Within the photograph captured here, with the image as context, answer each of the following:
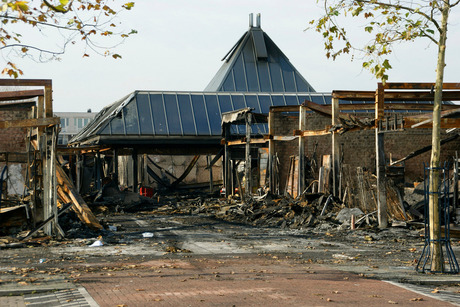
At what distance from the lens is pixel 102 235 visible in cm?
1702

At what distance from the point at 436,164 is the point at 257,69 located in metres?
35.0

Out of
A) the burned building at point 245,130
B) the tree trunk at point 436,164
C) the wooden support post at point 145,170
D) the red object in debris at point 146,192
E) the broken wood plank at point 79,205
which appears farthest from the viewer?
the wooden support post at point 145,170

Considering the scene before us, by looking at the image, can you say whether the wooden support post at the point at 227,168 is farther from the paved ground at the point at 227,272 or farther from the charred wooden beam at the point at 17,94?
the charred wooden beam at the point at 17,94

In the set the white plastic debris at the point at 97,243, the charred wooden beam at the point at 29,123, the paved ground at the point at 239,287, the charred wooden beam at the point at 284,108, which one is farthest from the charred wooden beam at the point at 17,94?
the charred wooden beam at the point at 284,108

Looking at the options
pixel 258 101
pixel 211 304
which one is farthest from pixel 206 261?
pixel 258 101

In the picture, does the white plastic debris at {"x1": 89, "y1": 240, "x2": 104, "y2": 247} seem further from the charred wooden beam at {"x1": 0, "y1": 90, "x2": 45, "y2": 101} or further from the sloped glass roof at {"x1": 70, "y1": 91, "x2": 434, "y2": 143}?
the sloped glass roof at {"x1": 70, "y1": 91, "x2": 434, "y2": 143}

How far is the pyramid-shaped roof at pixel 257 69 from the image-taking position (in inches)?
1738

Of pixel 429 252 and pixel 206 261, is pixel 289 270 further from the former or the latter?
pixel 429 252

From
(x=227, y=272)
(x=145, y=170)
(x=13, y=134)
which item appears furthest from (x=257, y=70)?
(x=227, y=272)

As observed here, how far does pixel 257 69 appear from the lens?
149 ft

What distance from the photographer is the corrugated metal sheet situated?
44156 millimetres

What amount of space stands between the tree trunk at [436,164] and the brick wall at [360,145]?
17.0 metres

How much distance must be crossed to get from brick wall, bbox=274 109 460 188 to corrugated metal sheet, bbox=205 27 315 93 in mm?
14459

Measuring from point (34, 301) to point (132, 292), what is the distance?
131 centimetres
